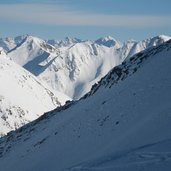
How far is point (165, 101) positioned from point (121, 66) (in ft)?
72.0

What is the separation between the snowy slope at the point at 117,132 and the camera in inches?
855

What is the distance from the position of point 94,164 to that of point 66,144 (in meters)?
14.4

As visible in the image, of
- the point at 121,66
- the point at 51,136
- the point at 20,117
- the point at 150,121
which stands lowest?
the point at 20,117

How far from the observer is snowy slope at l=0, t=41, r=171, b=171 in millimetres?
21722

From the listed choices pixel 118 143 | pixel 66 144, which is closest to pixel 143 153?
pixel 118 143

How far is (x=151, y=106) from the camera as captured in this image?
32.2 metres

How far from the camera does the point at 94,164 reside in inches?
880

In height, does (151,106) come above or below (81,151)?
above

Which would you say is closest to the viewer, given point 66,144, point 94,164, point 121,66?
point 94,164

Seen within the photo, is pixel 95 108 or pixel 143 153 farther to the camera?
pixel 95 108

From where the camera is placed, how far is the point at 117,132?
102 feet

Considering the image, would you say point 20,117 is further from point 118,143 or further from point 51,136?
point 118,143

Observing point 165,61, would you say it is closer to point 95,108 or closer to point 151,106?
point 95,108

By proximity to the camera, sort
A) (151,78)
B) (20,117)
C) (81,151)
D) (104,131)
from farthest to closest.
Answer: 1. (20,117)
2. (151,78)
3. (104,131)
4. (81,151)
